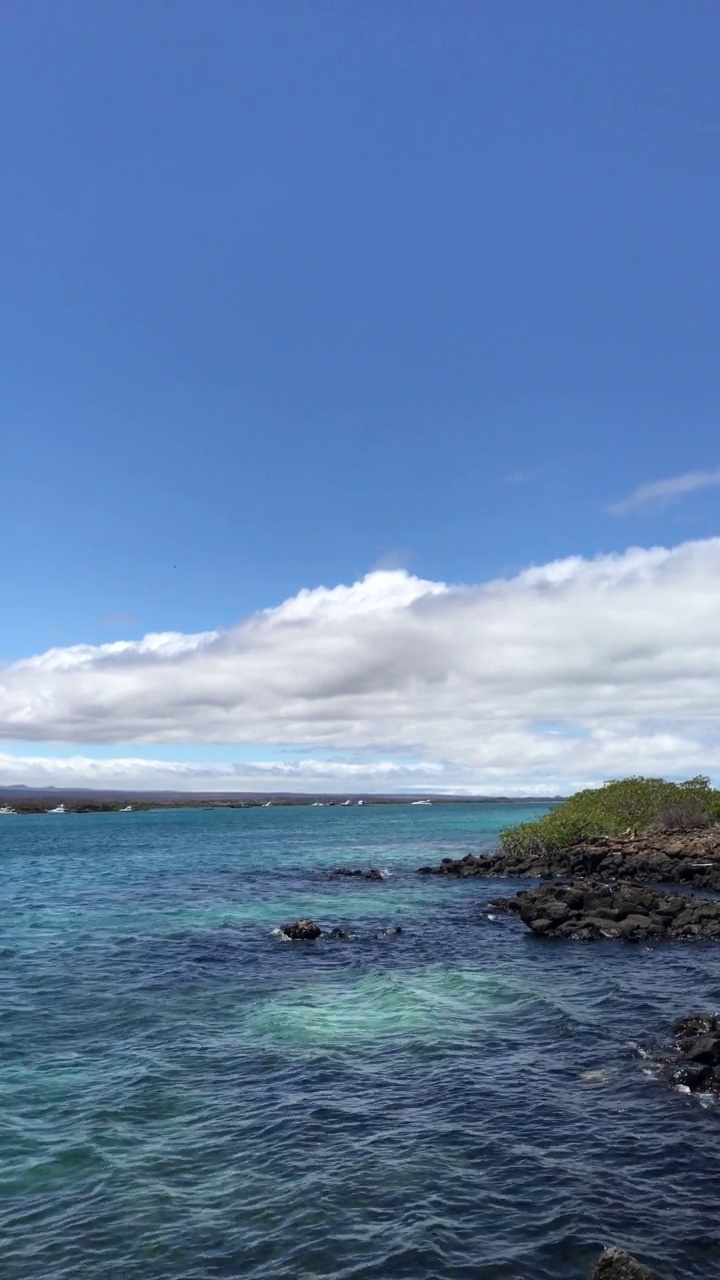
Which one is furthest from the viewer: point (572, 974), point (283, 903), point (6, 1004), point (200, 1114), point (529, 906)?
point (283, 903)

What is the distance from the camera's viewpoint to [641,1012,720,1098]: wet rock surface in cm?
2269

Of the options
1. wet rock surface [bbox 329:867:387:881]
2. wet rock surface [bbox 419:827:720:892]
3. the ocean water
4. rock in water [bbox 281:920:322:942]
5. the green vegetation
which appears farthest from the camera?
the green vegetation

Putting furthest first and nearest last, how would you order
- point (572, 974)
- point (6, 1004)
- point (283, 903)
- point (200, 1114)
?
point (283, 903), point (572, 974), point (6, 1004), point (200, 1114)

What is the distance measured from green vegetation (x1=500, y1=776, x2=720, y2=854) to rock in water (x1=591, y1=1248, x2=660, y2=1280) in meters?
75.4

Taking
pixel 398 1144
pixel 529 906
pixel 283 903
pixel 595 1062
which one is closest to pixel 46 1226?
pixel 398 1144

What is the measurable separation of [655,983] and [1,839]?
146 metres

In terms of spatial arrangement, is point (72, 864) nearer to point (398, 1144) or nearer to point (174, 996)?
point (174, 996)

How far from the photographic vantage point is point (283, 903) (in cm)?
6131

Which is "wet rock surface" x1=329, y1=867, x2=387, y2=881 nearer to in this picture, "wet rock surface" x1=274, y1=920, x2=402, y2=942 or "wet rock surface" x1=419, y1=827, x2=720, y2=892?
"wet rock surface" x1=419, y1=827, x2=720, y2=892

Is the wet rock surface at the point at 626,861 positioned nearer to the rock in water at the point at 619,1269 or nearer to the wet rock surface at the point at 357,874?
the wet rock surface at the point at 357,874

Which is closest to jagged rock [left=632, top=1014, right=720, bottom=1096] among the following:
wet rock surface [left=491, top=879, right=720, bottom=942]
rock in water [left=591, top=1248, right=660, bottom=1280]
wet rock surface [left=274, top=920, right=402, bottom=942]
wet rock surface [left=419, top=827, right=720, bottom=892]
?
rock in water [left=591, top=1248, right=660, bottom=1280]

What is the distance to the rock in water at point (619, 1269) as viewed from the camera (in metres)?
13.6

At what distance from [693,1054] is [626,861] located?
5008cm

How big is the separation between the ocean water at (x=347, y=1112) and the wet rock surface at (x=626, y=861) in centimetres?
2539
